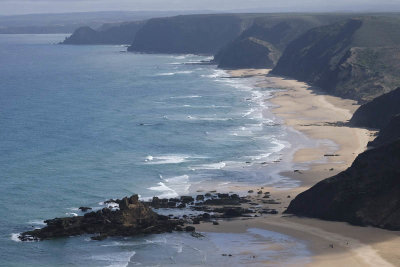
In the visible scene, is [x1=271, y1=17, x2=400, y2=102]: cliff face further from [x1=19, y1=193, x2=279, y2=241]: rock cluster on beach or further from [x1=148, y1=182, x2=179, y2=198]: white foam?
[x1=19, y1=193, x2=279, y2=241]: rock cluster on beach

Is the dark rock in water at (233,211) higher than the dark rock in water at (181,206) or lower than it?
lower

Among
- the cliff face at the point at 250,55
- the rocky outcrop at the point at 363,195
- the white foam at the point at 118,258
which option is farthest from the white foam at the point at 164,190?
the cliff face at the point at 250,55

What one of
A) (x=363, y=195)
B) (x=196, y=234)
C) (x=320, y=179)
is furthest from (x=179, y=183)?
(x=363, y=195)

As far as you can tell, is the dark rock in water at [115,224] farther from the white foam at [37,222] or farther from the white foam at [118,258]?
the white foam at [118,258]

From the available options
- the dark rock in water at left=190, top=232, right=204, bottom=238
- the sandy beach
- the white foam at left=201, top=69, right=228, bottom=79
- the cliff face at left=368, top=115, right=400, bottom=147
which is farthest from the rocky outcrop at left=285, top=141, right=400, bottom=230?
the white foam at left=201, top=69, right=228, bottom=79

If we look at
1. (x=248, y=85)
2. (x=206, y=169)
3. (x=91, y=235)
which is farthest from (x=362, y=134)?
(x=248, y=85)

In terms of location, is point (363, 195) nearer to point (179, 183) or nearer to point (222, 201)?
point (222, 201)
